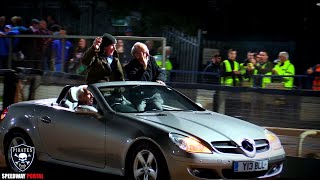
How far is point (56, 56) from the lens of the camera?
36.6ft

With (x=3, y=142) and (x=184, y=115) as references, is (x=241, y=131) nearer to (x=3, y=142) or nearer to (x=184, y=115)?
(x=184, y=115)

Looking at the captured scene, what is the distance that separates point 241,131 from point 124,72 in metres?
3.14

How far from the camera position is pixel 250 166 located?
615cm

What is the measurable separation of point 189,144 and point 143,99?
4.58ft

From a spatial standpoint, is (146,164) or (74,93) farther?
(74,93)

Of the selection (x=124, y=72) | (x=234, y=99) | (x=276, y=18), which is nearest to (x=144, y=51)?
(x=124, y=72)

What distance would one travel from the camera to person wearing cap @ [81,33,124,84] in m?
8.27

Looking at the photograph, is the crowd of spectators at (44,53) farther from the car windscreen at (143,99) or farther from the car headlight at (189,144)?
the car headlight at (189,144)

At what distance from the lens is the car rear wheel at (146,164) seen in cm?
606

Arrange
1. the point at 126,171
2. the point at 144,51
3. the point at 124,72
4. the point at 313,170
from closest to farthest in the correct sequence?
the point at 126,171 < the point at 313,170 < the point at 144,51 < the point at 124,72

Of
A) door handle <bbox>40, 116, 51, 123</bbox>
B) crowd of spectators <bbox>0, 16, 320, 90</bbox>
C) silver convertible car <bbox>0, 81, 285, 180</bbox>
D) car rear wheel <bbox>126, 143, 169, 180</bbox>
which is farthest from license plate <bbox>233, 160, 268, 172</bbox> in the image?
crowd of spectators <bbox>0, 16, 320, 90</bbox>

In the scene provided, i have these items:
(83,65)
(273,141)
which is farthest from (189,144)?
(83,65)

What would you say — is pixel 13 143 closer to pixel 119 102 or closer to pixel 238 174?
pixel 119 102

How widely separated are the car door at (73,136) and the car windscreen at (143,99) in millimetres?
372
